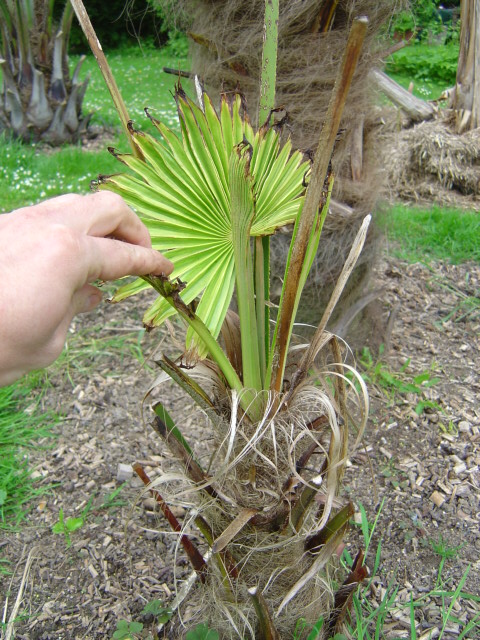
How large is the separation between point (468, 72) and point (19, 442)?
4.26m

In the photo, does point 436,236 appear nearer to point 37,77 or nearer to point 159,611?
point 159,611

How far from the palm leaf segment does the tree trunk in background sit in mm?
3933

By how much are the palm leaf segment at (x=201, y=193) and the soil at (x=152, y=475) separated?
41 centimetres

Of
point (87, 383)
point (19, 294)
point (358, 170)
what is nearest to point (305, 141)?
point (358, 170)

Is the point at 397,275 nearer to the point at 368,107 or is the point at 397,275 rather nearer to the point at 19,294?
the point at 368,107

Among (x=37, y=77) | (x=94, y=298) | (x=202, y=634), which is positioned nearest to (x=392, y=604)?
(x=202, y=634)

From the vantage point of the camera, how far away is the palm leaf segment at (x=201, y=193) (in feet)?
2.96

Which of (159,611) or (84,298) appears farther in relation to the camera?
(159,611)

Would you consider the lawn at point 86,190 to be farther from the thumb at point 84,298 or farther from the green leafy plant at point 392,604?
the thumb at point 84,298

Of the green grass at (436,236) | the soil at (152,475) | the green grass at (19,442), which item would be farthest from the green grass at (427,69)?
the green grass at (19,442)

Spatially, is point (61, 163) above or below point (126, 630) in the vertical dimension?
above

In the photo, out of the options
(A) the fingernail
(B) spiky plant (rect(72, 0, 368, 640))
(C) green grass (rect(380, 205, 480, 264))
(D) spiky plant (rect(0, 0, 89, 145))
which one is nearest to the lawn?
(C) green grass (rect(380, 205, 480, 264))

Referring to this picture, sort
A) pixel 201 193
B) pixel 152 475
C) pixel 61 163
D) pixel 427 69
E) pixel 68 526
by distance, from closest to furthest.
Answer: pixel 201 193 < pixel 68 526 < pixel 152 475 < pixel 61 163 < pixel 427 69

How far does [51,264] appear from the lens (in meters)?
0.64
